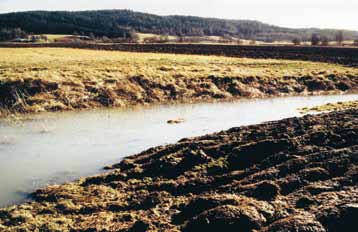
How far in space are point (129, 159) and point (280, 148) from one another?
6659mm

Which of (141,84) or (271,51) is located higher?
(271,51)

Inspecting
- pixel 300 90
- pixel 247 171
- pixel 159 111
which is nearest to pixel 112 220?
pixel 247 171

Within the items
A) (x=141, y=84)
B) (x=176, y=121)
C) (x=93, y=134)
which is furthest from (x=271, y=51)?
(x=93, y=134)

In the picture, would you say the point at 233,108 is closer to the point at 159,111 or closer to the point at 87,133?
the point at 159,111

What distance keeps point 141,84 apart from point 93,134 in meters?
15.8

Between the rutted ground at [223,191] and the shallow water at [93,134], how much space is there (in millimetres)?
1894

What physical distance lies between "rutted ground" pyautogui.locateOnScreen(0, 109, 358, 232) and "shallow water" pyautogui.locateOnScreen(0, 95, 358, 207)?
1894mm

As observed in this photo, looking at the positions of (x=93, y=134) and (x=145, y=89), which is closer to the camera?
(x=93, y=134)

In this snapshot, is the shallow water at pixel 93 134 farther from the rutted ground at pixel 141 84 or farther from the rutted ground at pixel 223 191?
the rutted ground at pixel 141 84

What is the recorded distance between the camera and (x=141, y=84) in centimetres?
4334

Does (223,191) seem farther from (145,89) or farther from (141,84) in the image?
(141,84)

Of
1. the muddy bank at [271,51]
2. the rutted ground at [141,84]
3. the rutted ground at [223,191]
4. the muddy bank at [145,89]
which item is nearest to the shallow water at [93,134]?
the rutted ground at [223,191]

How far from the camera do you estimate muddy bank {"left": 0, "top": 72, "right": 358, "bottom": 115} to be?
3747 cm

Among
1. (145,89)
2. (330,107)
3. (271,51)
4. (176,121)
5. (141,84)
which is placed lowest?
(176,121)
